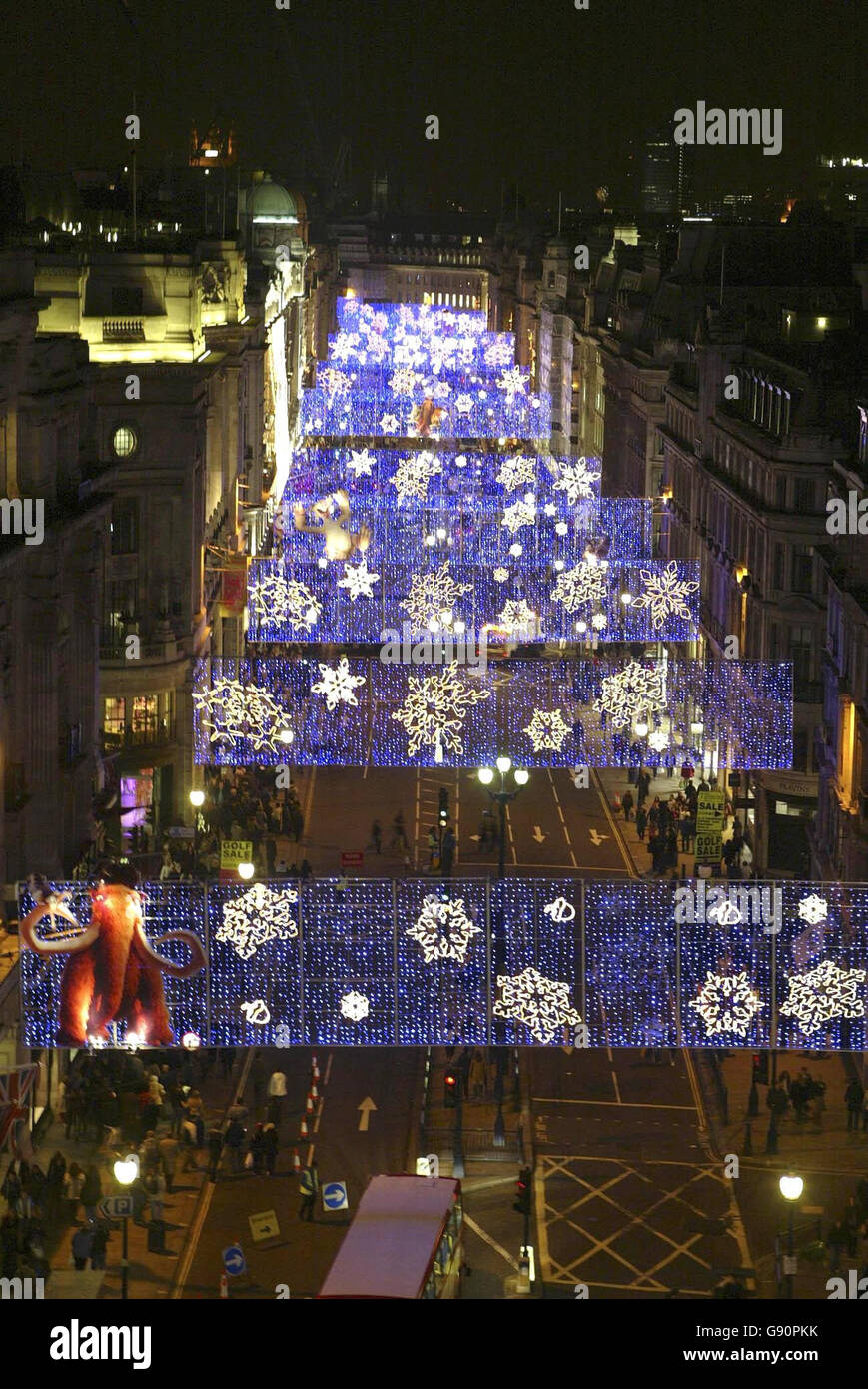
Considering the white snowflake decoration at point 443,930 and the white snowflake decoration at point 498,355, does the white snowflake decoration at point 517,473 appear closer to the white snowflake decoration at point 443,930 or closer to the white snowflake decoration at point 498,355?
the white snowflake decoration at point 443,930

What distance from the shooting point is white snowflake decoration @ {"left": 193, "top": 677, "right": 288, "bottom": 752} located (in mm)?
55688

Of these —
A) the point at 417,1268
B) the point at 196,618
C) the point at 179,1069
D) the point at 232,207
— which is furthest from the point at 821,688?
the point at 232,207

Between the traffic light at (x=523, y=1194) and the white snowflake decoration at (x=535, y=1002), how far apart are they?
2324 mm

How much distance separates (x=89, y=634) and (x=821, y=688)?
1590 cm

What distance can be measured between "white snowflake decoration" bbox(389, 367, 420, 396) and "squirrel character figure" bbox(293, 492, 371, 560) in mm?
40634

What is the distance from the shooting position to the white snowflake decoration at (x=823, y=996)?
35.0 meters

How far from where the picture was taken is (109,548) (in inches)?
2330

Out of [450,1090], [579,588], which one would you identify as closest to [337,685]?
[450,1090]

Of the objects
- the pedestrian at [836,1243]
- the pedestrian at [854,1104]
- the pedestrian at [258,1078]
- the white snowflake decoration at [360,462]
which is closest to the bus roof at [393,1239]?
the pedestrian at [836,1243]

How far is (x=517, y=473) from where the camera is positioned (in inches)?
3612

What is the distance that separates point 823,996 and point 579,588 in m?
37.3

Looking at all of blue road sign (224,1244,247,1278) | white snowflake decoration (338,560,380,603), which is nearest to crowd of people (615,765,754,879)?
white snowflake decoration (338,560,380,603)

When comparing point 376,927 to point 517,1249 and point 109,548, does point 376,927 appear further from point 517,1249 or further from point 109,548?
point 109,548
